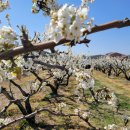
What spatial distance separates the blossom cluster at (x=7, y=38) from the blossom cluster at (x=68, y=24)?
62cm

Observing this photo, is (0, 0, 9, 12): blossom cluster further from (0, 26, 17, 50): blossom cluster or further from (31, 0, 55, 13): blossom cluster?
(0, 26, 17, 50): blossom cluster

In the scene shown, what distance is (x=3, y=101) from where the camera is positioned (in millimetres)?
23516

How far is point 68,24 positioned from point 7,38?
0.82m

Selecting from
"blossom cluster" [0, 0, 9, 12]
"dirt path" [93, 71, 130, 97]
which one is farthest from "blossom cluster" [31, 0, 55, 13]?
"dirt path" [93, 71, 130, 97]

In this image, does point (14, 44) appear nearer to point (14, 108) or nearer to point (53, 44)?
point (53, 44)

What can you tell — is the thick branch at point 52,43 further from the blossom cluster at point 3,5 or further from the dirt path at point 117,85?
the dirt path at point 117,85

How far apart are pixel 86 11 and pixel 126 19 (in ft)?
1.32

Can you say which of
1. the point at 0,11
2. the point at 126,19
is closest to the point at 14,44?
the point at 126,19

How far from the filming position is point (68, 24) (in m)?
2.02

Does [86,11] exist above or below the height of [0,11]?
below

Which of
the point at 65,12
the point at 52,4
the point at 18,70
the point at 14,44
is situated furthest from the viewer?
the point at 52,4

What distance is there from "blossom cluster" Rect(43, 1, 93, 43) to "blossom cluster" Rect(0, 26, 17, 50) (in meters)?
0.62

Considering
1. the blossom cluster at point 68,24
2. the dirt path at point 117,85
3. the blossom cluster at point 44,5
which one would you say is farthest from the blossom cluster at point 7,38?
the dirt path at point 117,85

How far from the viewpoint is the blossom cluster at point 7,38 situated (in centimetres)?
264
